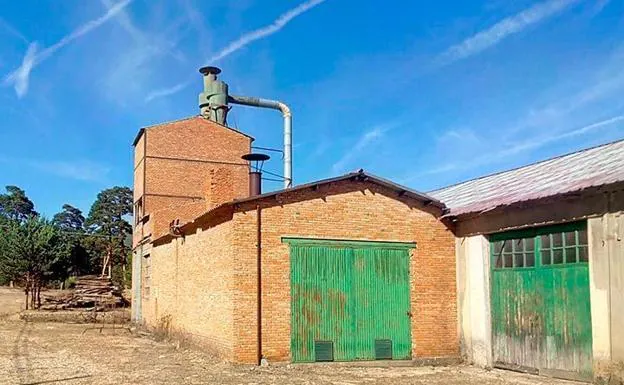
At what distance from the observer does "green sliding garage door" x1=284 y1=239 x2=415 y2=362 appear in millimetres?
14914

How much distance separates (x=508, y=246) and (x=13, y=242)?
106 feet

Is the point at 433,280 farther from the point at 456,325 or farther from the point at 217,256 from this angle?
the point at 217,256

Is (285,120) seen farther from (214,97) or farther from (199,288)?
(199,288)

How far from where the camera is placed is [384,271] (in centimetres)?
1577

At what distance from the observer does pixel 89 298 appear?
36.2 m

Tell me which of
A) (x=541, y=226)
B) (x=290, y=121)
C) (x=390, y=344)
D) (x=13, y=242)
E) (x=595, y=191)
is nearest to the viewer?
(x=595, y=191)

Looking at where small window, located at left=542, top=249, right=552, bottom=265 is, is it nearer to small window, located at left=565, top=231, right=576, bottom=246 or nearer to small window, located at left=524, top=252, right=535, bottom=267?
small window, located at left=524, top=252, right=535, bottom=267

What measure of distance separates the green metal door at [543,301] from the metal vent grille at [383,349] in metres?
2.35

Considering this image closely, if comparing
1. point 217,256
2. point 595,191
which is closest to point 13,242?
point 217,256

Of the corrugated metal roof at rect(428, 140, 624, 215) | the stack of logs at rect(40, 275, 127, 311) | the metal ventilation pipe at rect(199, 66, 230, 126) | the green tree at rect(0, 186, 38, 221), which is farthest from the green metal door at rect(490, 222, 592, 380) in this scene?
the green tree at rect(0, 186, 38, 221)

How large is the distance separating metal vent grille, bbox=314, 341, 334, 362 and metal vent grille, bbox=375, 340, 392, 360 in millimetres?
1124

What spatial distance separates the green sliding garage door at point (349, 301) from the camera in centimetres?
1491

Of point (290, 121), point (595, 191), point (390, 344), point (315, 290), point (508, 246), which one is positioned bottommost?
point (390, 344)

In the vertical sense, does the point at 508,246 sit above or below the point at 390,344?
above
